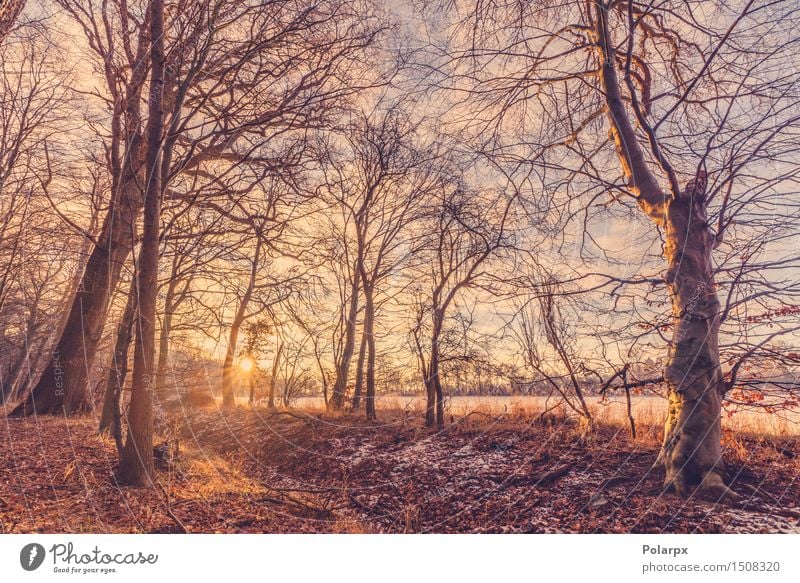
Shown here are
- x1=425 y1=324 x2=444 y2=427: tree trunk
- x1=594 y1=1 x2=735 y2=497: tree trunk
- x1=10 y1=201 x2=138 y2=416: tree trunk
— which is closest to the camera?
x1=594 y1=1 x2=735 y2=497: tree trunk

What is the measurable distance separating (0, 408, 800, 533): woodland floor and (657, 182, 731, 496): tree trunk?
17 cm

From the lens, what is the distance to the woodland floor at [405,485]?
2.53 meters

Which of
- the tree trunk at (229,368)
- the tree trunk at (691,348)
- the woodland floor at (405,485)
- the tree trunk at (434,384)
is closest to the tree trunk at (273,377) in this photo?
the woodland floor at (405,485)

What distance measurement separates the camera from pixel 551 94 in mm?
3973

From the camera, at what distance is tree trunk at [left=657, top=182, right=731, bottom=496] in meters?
2.81

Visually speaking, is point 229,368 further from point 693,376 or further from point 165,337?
point 693,376

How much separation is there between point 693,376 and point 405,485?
2285mm

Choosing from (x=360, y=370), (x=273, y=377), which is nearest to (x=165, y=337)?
(x=273, y=377)

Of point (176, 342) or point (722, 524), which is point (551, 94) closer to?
point (722, 524)

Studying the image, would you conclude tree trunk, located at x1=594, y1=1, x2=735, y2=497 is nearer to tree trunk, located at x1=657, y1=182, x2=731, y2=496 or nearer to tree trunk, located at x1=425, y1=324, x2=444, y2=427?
tree trunk, located at x1=657, y1=182, x2=731, y2=496

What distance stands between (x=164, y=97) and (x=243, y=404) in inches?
113

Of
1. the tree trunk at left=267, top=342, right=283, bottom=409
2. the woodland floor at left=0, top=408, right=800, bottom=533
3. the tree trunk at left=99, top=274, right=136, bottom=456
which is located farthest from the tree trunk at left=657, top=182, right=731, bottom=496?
the tree trunk at left=99, top=274, right=136, bottom=456

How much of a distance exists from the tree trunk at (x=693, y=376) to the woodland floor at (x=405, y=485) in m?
0.17
